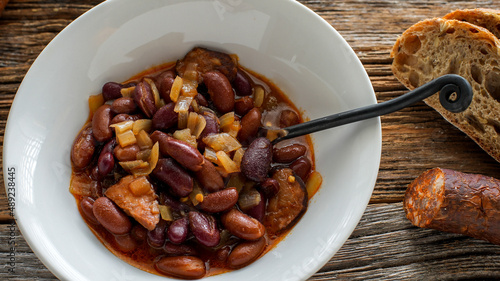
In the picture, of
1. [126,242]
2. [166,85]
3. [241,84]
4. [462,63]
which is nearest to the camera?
[126,242]

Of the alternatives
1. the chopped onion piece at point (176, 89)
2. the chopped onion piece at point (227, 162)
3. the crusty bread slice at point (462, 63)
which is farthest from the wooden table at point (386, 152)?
the chopped onion piece at point (176, 89)

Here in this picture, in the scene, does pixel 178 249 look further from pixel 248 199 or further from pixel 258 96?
pixel 258 96

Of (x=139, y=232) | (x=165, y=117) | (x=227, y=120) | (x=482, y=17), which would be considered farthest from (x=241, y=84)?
(x=482, y=17)

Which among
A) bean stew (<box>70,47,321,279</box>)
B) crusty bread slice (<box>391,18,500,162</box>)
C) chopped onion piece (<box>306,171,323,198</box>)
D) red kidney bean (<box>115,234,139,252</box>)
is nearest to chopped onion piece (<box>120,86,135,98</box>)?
bean stew (<box>70,47,321,279</box>)

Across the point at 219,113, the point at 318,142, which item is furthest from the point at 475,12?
the point at 219,113

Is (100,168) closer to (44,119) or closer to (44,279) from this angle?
(44,119)

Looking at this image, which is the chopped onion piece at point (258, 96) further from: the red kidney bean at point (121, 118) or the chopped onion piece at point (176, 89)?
the red kidney bean at point (121, 118)
